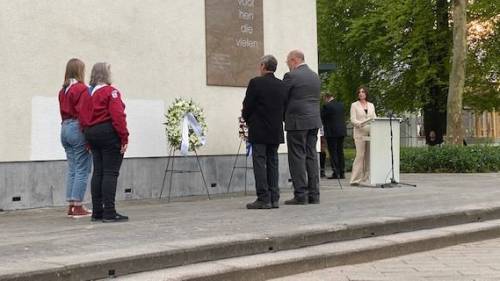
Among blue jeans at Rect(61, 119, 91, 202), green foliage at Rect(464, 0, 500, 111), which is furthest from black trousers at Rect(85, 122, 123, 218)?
green foliage at Rect(464, 0, 500, 111)

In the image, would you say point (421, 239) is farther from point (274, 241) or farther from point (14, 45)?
point (14, 45)

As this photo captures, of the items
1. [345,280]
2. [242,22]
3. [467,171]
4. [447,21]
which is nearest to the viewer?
Result: [345,280]

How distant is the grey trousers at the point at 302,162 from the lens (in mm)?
9609

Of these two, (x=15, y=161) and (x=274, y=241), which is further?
(x=15, y=161)

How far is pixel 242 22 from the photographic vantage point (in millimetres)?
12000

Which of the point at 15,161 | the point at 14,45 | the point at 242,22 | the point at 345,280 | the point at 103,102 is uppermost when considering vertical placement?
the point at 242,22

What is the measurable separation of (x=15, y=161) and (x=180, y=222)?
117 inches

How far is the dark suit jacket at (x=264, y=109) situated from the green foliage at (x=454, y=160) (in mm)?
9548

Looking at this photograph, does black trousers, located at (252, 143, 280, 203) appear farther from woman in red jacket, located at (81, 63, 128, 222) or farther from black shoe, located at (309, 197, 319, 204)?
woman in red jacket, located at (81, 63, 128, 222)

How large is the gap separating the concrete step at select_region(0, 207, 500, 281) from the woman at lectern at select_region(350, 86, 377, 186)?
16.2 ft

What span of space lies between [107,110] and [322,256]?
120 inches

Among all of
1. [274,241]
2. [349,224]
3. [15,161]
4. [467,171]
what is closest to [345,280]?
[274,241]

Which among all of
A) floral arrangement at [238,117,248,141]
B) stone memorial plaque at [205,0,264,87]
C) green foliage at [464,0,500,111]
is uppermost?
green foliage at [464,0,500,111]

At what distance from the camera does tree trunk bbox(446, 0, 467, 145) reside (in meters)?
18.3
